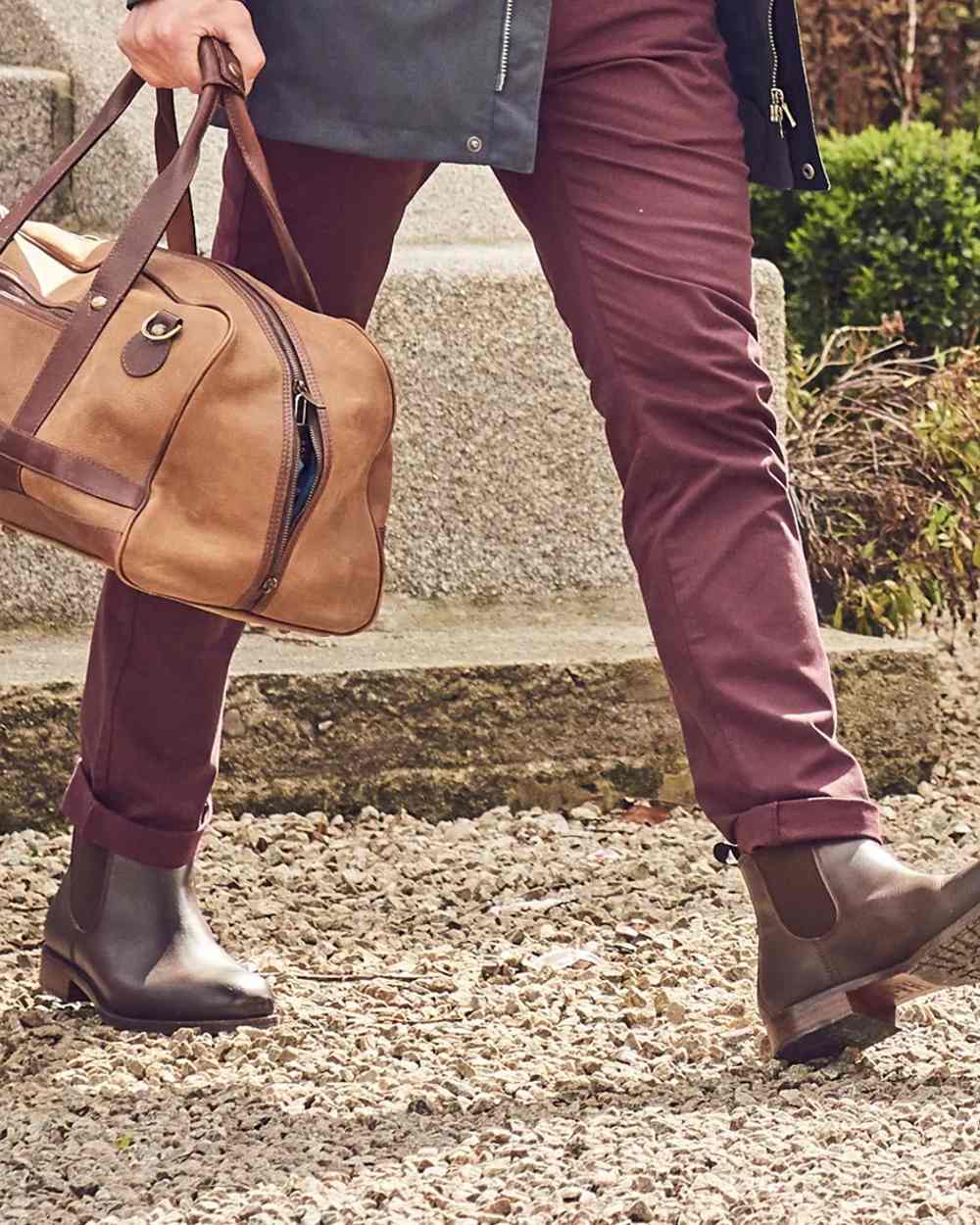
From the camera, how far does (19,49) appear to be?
451cm

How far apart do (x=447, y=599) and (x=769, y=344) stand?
0.85 meters

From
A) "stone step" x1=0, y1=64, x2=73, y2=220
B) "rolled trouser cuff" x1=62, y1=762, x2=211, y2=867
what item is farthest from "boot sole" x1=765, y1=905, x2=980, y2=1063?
"stone step" x1=0, y1=64, x2=73, y2=220

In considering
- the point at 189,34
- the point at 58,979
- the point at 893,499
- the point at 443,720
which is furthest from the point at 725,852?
the point at 893,499

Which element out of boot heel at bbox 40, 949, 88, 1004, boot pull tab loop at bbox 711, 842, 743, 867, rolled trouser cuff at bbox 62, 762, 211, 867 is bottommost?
boot heel at bbox 40, 949, 88, 1004

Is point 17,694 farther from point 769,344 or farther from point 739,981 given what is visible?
point 769,344

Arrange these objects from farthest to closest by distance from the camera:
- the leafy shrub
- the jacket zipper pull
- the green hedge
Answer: the green hedge
the leafy shrub
the jacket zipper pull

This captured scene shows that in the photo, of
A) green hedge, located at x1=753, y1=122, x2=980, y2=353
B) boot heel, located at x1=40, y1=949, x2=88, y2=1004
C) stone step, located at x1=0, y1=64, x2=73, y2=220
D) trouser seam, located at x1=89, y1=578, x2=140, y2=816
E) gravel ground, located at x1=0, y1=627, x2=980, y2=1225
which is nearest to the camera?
gravel ground, located at x1=0, y1=627, x2=980, y2=1225

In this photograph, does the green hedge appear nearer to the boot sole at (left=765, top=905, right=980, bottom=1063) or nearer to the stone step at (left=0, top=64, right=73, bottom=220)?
the stone step at (left=0, top=64, right=73, bottom=220)

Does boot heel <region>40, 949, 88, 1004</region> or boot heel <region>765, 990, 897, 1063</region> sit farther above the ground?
boot heel <region>765, 990, 897, 1063</region>

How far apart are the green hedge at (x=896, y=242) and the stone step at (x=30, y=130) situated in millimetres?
2321

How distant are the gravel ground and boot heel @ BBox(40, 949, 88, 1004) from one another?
3cm

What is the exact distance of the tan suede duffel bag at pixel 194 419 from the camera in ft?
7.02

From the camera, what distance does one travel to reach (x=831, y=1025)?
2.24m

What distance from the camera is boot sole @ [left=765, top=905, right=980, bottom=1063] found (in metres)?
2.16
